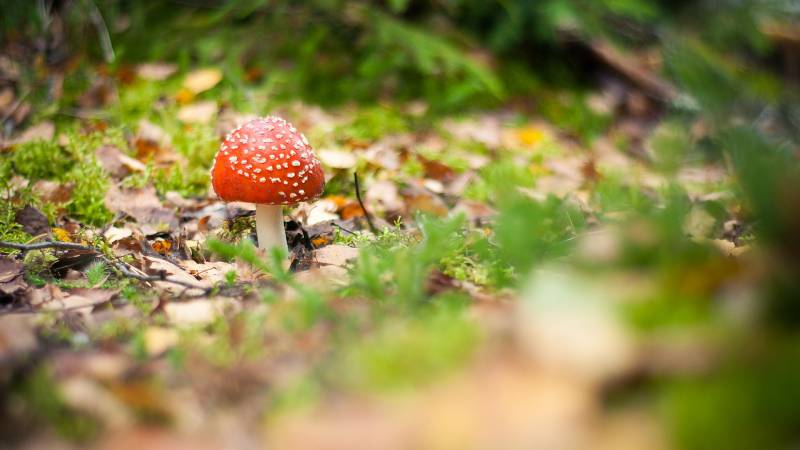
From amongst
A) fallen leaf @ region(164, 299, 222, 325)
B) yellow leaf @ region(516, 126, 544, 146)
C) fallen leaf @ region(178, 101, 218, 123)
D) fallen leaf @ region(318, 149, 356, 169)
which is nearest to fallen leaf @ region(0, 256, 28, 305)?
fallen leaf @ region(164, 299, 222, 325)

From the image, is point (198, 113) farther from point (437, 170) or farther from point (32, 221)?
point (437, 170)

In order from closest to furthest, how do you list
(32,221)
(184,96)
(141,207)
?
(32,221), (141,207), (184,96)

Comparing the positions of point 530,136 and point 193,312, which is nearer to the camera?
point 193,312

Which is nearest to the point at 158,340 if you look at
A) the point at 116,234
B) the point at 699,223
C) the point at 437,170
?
the point at 116,234

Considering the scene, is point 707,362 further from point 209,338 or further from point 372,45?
point 372,45

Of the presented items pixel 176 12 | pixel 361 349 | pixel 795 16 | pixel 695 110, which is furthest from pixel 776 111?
pixel 361 349

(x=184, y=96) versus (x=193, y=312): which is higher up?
(x=193, y=312)
